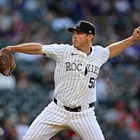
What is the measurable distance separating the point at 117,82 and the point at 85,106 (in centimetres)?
657

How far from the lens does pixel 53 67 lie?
13.2 m

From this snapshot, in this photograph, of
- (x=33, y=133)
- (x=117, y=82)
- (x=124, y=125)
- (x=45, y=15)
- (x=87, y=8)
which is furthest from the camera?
(x=87, y=8)

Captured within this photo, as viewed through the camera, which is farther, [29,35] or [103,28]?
[103,28]

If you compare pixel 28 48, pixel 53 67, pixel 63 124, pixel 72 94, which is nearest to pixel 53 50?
pixel 28 48

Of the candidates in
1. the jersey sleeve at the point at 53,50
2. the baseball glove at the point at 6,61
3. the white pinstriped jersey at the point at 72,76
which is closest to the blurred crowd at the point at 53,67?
the baseball glove at the point at 6,61

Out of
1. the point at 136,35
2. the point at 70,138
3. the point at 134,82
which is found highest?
the point at 136,35

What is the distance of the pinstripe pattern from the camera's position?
7.29 m

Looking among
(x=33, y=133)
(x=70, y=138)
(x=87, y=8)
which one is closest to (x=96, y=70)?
(x=33, y=133)

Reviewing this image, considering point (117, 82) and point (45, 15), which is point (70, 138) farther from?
point (45, 15)

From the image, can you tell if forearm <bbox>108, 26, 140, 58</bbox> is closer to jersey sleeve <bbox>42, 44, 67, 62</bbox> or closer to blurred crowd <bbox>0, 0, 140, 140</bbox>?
jersey sleeve <bbox>42, 44, 67, 62</bbox>

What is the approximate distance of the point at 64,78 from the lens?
734 centimetres

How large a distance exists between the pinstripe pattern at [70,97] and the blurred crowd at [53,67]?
129 inches

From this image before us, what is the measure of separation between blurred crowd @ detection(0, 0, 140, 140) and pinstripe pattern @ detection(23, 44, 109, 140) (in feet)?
10.8

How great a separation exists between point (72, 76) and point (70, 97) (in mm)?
238
